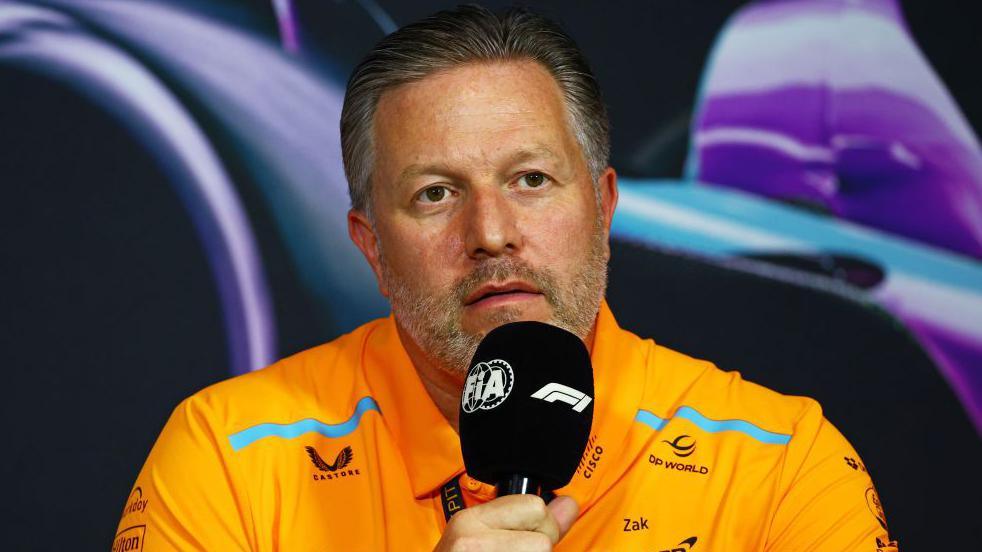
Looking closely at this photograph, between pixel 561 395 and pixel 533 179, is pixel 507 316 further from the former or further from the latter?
pixel 561 395

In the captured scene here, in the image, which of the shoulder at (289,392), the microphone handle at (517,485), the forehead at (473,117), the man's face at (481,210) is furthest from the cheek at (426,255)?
the microphone handle at (517,485)

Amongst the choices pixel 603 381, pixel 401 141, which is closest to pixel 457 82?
pixel 401 141

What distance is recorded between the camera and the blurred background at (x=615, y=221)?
8.79ft

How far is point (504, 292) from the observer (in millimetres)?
1789

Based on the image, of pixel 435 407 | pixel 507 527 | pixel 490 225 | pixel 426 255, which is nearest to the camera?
pixel 507 527

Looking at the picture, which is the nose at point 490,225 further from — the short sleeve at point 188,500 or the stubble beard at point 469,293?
the short sleeve at point 188,500

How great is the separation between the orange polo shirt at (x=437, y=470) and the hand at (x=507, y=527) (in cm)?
61

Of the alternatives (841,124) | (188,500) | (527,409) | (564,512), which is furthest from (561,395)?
(841,124)

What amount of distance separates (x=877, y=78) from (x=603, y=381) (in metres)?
1.23

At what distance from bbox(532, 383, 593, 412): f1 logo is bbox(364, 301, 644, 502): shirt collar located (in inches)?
18.8

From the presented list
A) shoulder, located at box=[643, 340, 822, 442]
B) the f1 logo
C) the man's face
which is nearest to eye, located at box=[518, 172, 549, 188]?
the man's face

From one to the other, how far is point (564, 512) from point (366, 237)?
2.93 feet

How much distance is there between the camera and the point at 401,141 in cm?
193

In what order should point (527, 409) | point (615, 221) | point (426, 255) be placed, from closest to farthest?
point (527, 409) → point (426, 255) → point (615, 221)
